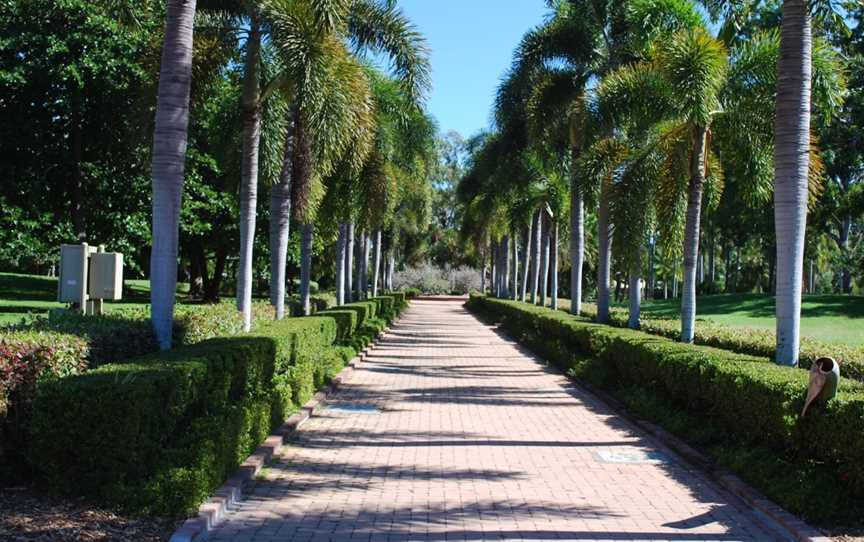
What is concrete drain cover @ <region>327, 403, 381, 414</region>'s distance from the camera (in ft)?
40.3

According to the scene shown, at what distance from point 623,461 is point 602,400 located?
186 inches

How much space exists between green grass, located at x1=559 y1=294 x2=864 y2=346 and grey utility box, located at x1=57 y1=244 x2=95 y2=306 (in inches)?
Answer: 712

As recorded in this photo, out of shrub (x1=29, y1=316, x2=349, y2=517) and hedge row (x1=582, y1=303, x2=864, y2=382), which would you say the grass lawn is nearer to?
hedge row (x1=582, y1=303, x2=864, y2=382)

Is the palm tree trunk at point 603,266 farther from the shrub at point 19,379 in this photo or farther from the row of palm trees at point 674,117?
the shrub at point 19,379

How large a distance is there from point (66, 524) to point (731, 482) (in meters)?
5.60

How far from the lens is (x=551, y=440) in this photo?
10430 mm

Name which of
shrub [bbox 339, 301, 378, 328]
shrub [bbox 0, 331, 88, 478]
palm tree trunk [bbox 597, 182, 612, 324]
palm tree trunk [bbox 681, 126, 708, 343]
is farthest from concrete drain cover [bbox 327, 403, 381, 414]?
shrub [bbox 339, 301, 378, 328]

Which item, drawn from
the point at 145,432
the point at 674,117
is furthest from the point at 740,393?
the point at 674,117

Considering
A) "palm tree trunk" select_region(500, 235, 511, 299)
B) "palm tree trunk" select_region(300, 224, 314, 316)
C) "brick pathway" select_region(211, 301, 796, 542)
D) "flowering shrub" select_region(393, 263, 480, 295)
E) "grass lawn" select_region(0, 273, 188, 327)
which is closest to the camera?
"brick pathway" select_region(211, 301, 796, 542)

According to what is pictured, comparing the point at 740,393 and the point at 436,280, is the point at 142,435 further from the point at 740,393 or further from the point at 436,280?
the point at 436,280

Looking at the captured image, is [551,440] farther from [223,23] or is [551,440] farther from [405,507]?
[223,23]

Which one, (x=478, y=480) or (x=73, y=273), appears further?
(x=73, y=273)

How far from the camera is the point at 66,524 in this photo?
5.87 meters

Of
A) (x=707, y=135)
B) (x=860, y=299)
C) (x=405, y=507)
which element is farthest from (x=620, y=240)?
(x=860, y=299)
